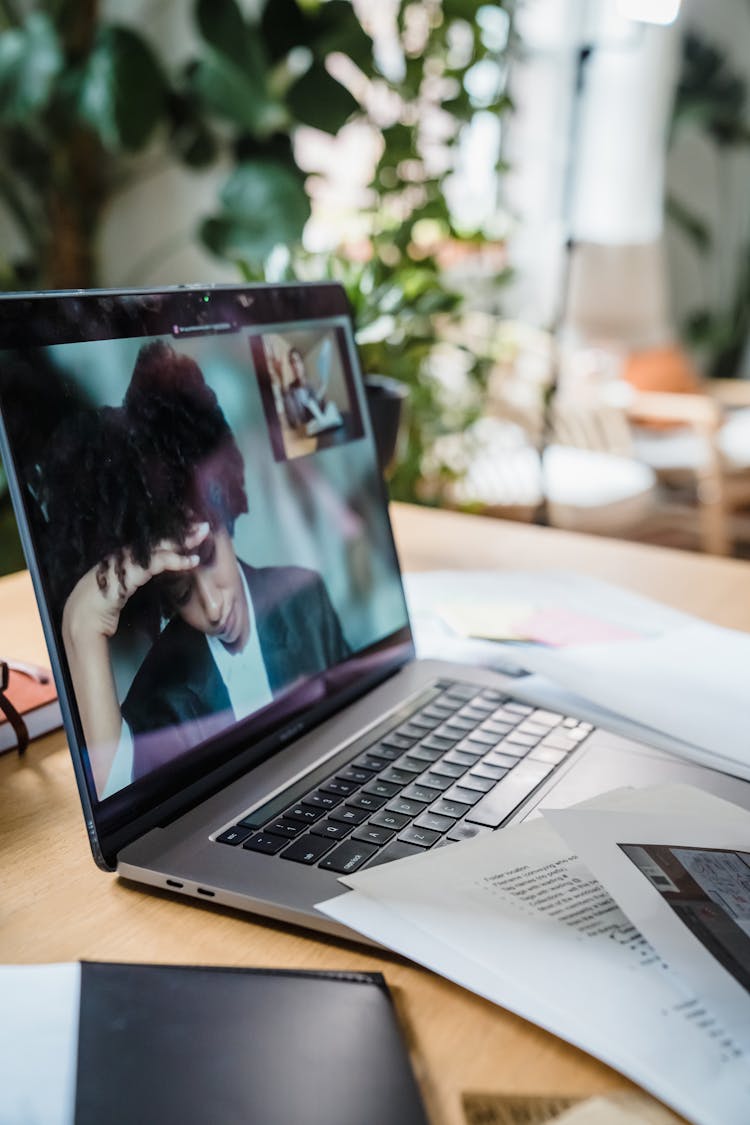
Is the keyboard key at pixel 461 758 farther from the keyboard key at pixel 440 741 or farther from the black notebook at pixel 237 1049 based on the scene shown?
the black notebook at pixel 237 1049

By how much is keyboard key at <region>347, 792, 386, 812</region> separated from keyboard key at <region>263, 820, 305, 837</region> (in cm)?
3

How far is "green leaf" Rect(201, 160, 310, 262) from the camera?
2.17 m

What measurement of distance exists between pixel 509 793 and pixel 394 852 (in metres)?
0.09

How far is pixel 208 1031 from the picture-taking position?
0.36 m

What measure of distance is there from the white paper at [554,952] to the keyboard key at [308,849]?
0.03 meters

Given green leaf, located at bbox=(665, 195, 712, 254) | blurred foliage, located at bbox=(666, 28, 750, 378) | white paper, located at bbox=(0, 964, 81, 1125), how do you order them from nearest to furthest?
white paper, located at bbox=(0, 964, 81, 1125), blurred foliage, located at bbox=(666, 28, 750, 378), green leaf, located at bbox=(665, 195, 712, 254)

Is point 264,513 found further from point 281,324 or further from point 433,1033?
point 433,1033

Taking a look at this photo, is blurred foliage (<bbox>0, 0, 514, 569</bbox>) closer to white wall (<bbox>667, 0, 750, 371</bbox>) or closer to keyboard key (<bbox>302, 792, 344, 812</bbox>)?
keyboard key (<bbox>302, 792, 344, 812</bbox>)

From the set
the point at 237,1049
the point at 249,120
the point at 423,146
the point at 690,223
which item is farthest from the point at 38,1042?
the point at 690,223

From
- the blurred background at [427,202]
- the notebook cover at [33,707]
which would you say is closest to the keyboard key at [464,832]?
the notebook cover at [33,707]

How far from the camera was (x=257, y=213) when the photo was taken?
7.22 feet

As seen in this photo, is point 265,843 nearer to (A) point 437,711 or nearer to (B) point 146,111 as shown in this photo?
(A) point 437,711

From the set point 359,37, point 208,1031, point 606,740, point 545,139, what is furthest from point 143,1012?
point 545,139

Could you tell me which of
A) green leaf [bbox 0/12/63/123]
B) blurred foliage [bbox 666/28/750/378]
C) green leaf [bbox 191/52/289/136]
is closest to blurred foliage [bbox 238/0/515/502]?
green leaf [bbox 191/52/289/136]
